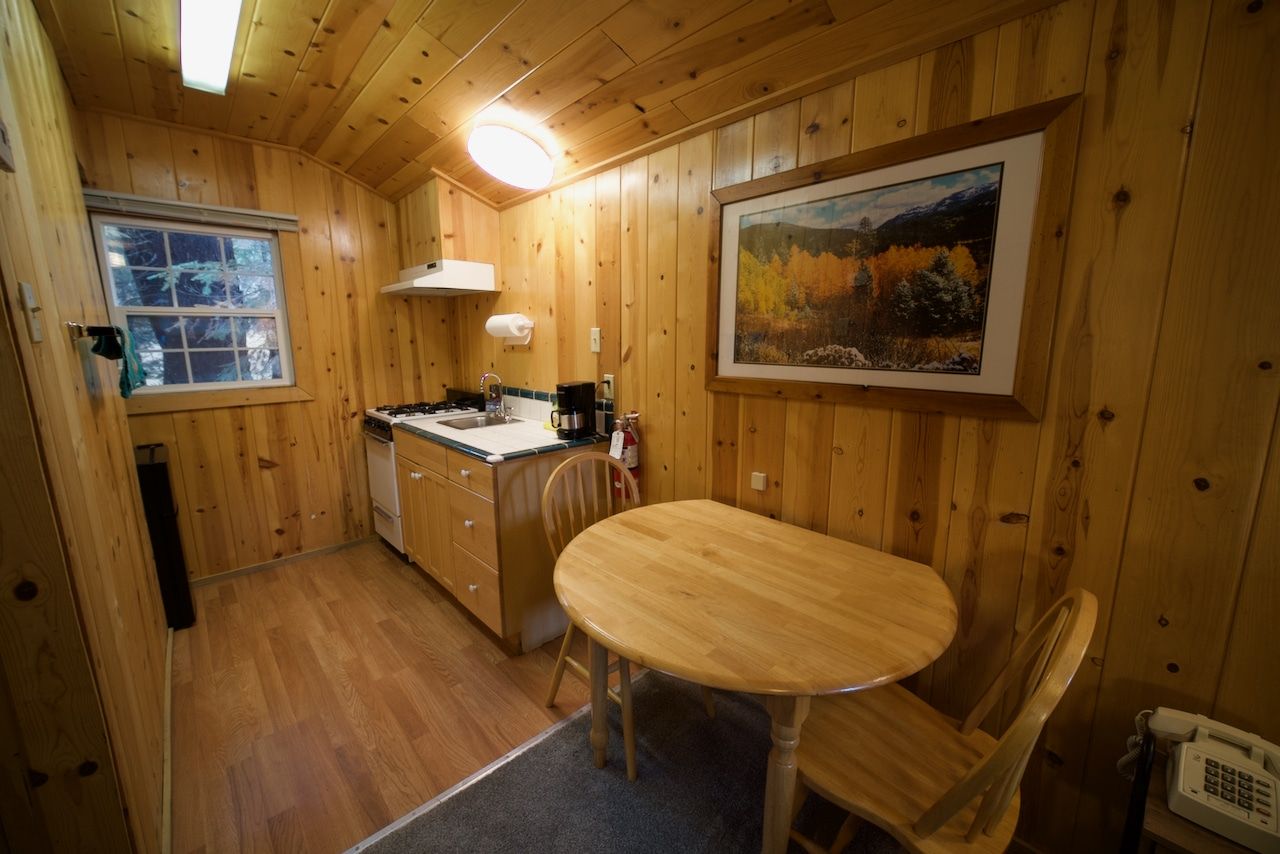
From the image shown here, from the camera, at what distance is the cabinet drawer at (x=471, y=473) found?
1.94 meters

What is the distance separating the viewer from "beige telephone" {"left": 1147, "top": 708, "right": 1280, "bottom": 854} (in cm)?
80

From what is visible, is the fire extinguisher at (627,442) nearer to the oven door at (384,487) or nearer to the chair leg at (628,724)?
the chair leg at (628,724)

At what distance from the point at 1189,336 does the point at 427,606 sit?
9.62 ft

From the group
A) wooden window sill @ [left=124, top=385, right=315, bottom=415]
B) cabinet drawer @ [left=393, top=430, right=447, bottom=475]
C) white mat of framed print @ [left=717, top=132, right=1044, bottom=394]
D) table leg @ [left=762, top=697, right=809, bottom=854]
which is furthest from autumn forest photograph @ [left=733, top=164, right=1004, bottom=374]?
wooden window sill @ [left=124, top=385, right=315, bottom=415]

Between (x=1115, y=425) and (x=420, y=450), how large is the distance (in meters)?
2.64

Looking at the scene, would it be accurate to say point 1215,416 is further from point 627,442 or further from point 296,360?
point 296,360

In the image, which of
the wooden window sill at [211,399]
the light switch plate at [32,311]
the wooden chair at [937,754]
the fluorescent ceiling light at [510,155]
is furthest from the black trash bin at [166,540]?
the wooden chair at [937,754]

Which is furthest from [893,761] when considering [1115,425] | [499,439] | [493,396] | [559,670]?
[493,396]

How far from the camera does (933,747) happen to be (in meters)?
1.09

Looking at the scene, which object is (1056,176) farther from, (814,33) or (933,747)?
(933,747)

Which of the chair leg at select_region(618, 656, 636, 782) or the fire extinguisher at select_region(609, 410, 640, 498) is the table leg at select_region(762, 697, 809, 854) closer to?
the chair leg at select_region(618, 656, 636, 782)

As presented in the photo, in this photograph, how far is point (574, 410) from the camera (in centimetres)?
225

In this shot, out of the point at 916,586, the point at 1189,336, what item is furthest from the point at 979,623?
the point at 1189,336

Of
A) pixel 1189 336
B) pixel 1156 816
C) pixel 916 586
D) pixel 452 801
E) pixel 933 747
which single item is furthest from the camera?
pixel 452 801
